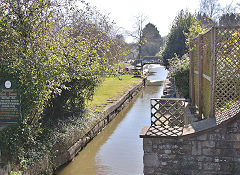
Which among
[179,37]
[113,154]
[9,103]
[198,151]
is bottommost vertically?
[113,154]

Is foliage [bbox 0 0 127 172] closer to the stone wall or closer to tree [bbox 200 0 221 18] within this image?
the stone wall

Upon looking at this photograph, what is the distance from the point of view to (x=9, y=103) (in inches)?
230

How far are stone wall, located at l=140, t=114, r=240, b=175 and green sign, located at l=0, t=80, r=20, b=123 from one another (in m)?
2.89

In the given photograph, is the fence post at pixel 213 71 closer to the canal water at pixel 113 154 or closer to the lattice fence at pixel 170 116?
the lattice fence at pixel 170 116

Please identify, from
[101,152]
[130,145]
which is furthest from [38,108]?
[130,145]

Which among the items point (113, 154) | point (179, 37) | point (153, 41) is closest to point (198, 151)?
point (113, 154)

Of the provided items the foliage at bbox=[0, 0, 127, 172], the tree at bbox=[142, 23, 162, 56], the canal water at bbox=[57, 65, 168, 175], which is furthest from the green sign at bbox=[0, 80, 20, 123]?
the tree at bbox=[142, 23, 162, 56]

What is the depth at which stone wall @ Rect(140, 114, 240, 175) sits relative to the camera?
4.89 metres

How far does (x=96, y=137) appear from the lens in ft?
32.5

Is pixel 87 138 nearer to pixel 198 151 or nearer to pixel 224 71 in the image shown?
pixel 198 151

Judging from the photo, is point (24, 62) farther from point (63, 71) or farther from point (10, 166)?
point (10, 166)

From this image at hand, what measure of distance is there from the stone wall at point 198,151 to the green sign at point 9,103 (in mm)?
2895

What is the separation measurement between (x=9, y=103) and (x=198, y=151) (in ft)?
13.7

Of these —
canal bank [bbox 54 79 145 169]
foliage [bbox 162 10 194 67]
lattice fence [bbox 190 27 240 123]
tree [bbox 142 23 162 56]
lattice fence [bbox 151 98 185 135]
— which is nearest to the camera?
lattice fence [bbox 190 27 240 123]
